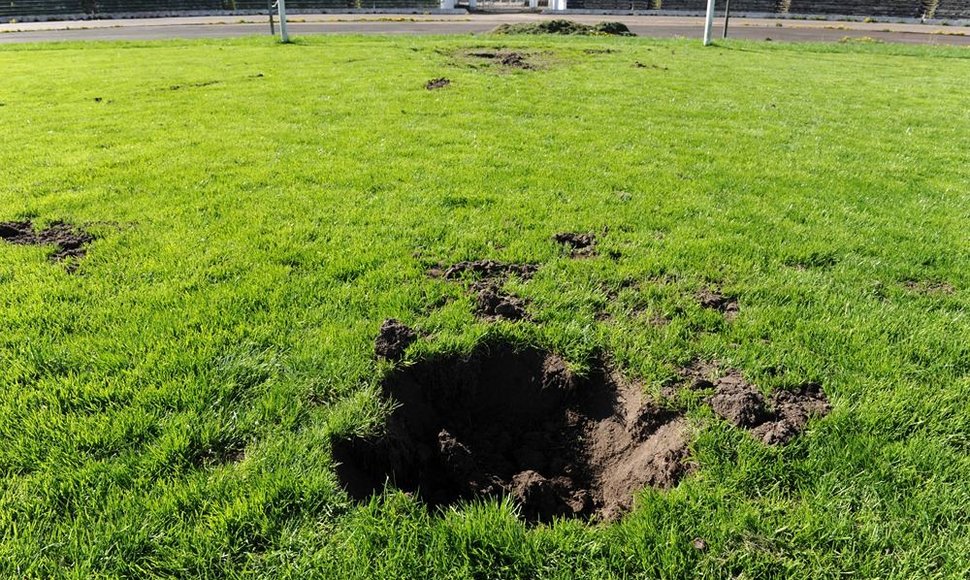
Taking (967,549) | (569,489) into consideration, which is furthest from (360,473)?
(967,549)

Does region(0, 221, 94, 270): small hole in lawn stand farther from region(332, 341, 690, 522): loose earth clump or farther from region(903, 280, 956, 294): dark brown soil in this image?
region(903, 280, 956, 294): dark brown soil

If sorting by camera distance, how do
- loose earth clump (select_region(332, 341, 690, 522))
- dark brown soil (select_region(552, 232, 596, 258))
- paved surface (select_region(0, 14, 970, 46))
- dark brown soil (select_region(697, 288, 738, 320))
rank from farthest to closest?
paved surface (select_region(0, 14, 970, 46))
dark brown soil (select_region(552, 232, 596, 258))
dark brown soil (select_region(697, 288, 738, 320))
loose earth clump (select_region(332, 341, 690, 522))

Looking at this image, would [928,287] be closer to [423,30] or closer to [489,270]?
[489,270]

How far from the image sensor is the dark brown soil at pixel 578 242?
17.4ft

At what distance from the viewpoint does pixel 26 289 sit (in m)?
4.39

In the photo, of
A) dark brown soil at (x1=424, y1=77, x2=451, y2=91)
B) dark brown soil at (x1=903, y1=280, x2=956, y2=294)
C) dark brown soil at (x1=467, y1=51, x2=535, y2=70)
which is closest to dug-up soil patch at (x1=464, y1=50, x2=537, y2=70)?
dark brown soil at (x1=467, y1=51, x2=535, y2=70)

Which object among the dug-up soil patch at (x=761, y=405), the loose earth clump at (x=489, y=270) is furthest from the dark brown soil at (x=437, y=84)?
the dug-up soil patch at (x=761, y=405)

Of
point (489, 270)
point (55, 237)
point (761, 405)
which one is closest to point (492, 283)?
point (489, 270)

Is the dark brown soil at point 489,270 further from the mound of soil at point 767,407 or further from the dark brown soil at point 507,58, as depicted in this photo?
the dark brown soil at point 507,58

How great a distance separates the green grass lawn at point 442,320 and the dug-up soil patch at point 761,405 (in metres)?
0.08

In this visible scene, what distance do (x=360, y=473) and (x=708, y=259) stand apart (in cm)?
372

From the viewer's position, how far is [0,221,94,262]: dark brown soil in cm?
508

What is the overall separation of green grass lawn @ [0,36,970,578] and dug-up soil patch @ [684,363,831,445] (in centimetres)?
8

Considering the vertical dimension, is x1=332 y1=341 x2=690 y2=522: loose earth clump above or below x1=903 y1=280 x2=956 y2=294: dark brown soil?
below
